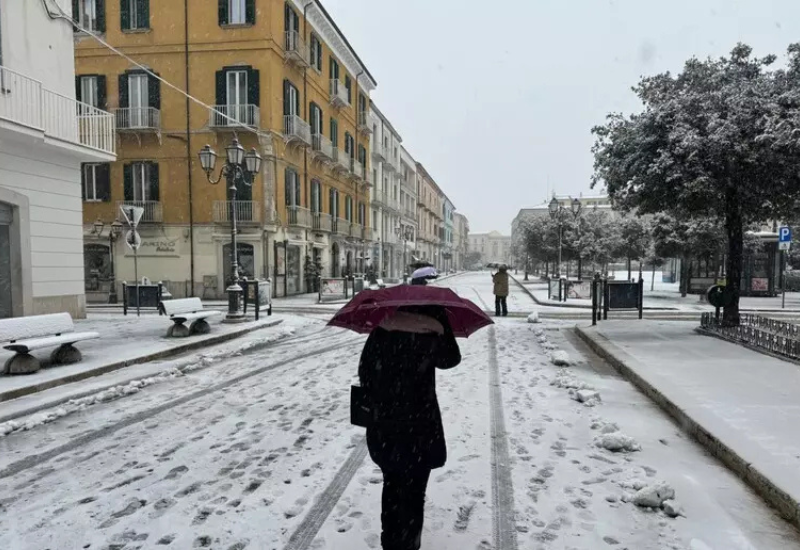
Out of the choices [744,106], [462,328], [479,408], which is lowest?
[479,408]

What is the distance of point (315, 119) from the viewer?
27969mm

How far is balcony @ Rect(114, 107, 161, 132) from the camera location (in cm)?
2286

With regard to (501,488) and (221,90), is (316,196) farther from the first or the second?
(501,488)

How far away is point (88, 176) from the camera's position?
23.8 meters

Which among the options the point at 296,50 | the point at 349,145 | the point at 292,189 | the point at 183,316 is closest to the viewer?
the point at 183,316

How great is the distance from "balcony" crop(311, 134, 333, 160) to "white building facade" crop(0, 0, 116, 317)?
14709 mm

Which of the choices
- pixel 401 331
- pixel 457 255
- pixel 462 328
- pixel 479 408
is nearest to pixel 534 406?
pixel 479 408

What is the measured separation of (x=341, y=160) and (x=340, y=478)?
29.0 meters

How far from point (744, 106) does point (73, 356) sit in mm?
12151

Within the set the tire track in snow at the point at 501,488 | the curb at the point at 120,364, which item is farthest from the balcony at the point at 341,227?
the tire track in snow at the point at 501,488

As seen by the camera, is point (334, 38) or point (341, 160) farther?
point (341, 160)

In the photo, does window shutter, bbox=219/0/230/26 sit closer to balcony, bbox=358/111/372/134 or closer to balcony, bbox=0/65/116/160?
balcony, bbox=0/65/116/160

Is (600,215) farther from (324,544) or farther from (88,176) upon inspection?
(324,544)

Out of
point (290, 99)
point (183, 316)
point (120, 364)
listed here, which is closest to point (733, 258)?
point (183, 316)
